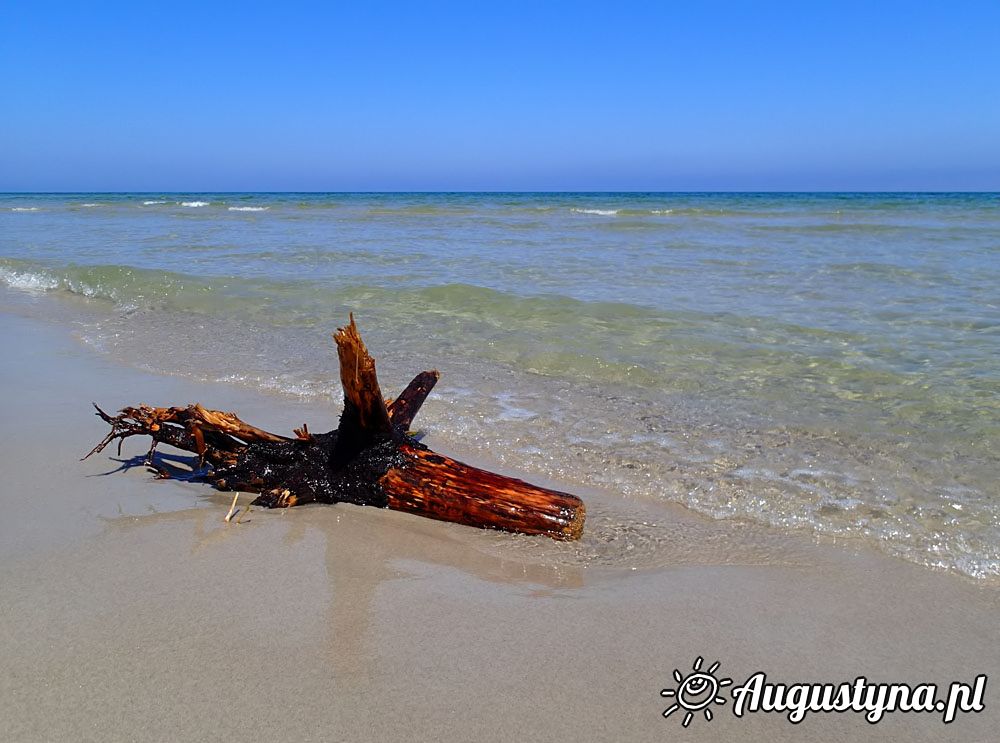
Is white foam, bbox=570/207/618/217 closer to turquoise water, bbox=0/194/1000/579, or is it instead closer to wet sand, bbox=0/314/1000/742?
turquoise water, bbox=0/194/1000/579

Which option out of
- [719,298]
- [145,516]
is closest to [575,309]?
[719,298]

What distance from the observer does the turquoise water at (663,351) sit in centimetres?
370

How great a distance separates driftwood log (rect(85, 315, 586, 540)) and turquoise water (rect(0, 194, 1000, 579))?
0.72 m

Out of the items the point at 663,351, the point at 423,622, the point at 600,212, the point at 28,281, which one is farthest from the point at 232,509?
the point at 600,212

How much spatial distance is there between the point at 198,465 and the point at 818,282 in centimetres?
854

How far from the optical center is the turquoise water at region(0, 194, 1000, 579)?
3695 mm

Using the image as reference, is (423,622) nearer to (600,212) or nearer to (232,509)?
(232,509)

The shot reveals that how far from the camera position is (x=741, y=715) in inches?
80.2

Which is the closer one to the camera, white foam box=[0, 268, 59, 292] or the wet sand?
the wet sand

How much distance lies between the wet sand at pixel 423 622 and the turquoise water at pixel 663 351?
59cm

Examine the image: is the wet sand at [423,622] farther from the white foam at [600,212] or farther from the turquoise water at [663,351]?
the white foam at [600,212]

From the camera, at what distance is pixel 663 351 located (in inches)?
244

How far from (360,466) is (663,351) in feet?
11.4

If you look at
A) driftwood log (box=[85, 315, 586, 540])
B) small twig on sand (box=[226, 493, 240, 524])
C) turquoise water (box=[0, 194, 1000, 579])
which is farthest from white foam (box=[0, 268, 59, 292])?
small twig on sand (box=[226, 493, 240, 524])
